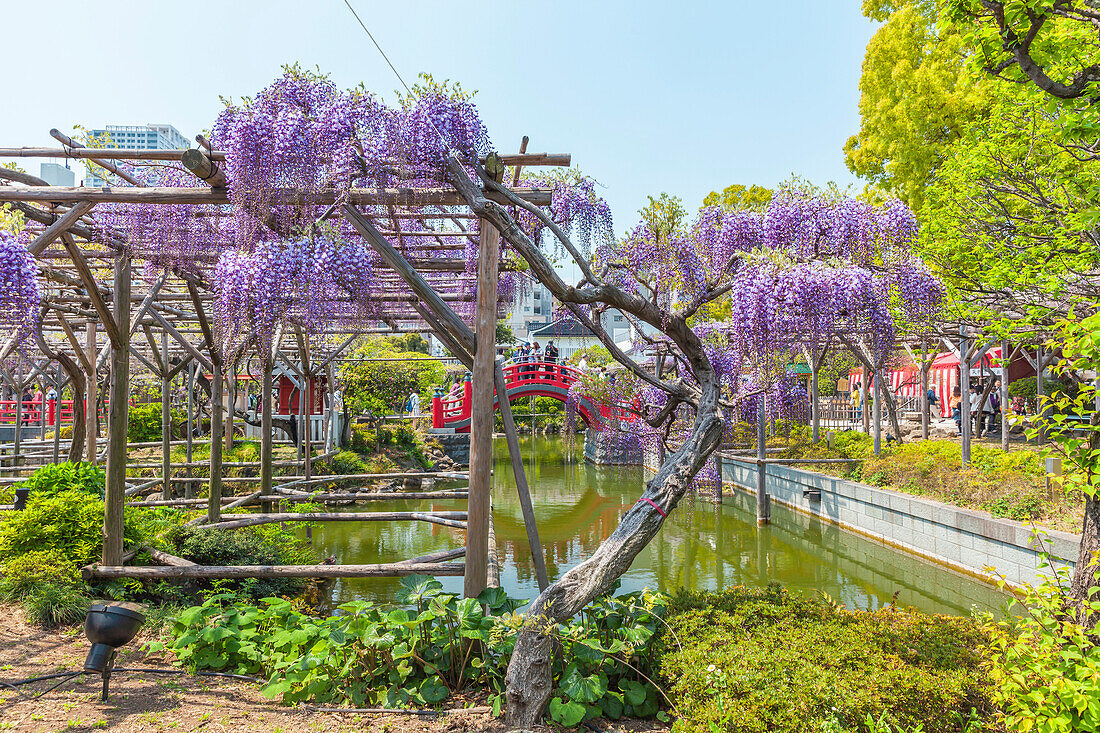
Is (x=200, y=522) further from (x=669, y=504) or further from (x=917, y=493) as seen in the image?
(x=917, y=493)

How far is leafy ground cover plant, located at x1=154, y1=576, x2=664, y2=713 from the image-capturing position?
11.2ft

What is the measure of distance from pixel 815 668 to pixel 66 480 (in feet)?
19.7

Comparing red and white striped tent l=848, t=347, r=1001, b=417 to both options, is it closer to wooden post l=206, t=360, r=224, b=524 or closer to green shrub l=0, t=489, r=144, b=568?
wooden post l=206, t=360, r=224, b=524

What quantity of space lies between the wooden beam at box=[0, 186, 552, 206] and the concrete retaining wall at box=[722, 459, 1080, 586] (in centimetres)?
496

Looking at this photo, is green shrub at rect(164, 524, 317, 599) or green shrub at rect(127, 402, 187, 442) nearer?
green shrub at rect(164, 524, 317, 599)

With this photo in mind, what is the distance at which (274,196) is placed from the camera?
4172 mm

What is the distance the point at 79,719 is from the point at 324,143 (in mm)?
3365

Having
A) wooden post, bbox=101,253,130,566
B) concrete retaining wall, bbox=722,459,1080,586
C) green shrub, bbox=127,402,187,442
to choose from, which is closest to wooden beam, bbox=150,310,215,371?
wooden post, bbox=101,253,130,566

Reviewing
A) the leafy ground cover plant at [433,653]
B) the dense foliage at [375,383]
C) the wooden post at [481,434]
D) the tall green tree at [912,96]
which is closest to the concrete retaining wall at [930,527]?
the leafy ground cover plant at [433,653]

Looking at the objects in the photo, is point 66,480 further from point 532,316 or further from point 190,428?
point 532,316

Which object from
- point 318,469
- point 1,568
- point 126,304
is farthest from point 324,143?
point 318,469

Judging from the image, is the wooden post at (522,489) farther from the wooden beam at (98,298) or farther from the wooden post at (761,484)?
the wooden post at (761,484)

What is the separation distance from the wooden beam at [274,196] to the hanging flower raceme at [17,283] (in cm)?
88

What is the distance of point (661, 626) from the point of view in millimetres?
3715
